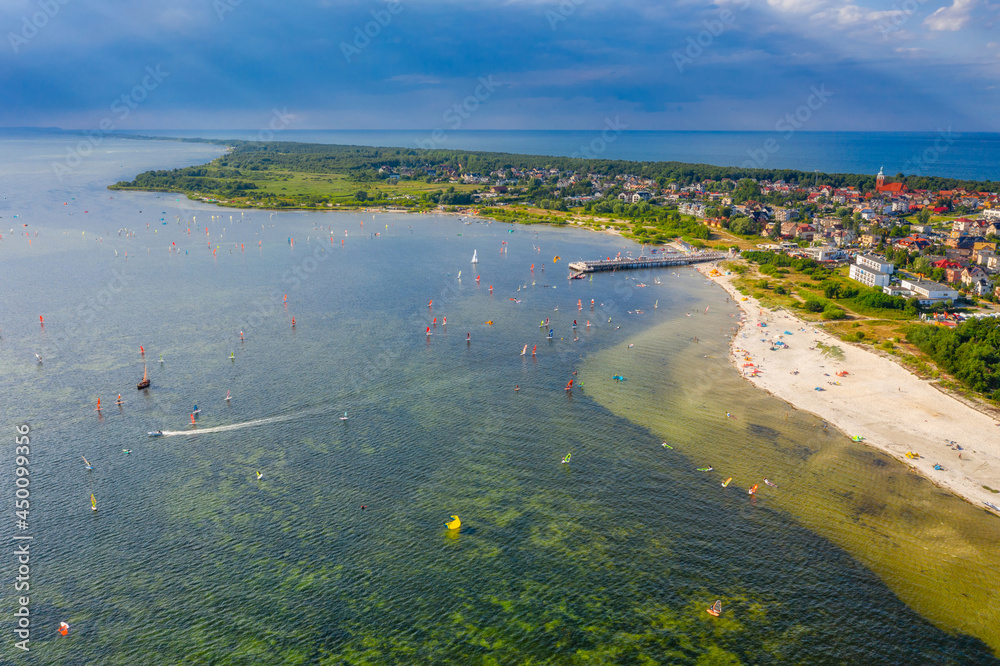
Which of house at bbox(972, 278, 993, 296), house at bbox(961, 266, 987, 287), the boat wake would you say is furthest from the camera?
house at bbox(961, 266, 987, 287)

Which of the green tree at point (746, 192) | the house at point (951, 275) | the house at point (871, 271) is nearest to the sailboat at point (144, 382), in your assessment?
the house at point (871, 271)

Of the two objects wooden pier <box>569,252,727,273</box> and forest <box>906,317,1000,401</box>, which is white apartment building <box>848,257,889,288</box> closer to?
forest <box>906,317,1000,401</box>

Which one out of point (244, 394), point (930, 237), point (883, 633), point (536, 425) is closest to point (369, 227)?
point (244, 394)

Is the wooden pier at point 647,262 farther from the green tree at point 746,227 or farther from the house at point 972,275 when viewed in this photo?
the house at point 972,275

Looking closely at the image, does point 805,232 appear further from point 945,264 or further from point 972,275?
point 972,275

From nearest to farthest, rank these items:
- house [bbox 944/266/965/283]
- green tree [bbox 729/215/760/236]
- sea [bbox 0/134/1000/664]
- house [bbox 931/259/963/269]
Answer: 1. sea [bbox 0/134/1000/664]
2. house [bbox 944/266/965/283]
3. house [bbox 931/259/963/269]
4. green tree [bbox 729/215/760/236]

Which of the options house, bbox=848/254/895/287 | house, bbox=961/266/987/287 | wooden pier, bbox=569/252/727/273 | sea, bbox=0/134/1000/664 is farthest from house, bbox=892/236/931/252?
sea, bbox=0/134/1000/664

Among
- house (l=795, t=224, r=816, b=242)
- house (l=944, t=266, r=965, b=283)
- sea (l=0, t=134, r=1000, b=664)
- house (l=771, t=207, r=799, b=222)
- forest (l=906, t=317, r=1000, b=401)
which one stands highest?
house (l=771, t=207, r=799, b=222)
